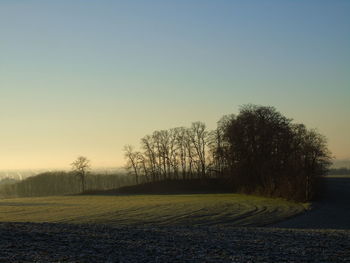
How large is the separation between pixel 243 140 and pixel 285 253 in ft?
208

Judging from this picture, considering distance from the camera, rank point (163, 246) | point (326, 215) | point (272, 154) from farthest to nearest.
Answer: point (272, 154)
point (326, 215)
point (163, 246)

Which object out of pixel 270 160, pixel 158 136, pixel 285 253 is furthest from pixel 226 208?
pixel 158 136

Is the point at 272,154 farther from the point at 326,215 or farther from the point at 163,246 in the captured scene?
the point at 163,246

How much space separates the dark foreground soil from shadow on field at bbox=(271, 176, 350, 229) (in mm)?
15362

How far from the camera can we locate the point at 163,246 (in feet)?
66.7

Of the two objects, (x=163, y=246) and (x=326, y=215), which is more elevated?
(x=163, y=246)

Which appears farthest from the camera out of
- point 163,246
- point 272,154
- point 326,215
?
point 272,154

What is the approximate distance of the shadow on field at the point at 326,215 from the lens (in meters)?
40.7

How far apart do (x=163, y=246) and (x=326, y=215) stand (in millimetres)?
34276

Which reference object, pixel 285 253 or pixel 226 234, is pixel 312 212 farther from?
pixel 285 253

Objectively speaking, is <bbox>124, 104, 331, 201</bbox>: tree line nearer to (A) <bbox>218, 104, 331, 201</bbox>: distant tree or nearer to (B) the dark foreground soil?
(A) <bbox>218, 104, 331, 201</bbox>: distant tree

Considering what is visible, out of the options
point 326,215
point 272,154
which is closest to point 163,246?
point 326,215

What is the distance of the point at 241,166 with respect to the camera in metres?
81.7

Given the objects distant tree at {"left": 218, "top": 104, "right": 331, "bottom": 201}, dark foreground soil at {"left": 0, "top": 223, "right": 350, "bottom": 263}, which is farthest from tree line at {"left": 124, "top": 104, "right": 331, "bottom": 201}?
dark foreground soil at {"left": 0, "top": 223, "right": 350, "bottom": 263}
